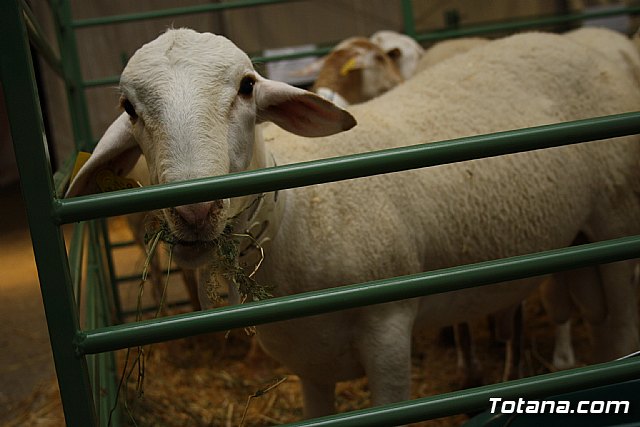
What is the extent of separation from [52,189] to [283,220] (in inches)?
31.0

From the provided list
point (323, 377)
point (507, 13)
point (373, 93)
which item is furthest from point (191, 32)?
point (507, 13)

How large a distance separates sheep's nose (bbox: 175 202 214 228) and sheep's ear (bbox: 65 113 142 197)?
1.18 ft

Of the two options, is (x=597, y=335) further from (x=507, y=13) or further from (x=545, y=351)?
(x=507, y=13)

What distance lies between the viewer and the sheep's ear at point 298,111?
5.51 feet

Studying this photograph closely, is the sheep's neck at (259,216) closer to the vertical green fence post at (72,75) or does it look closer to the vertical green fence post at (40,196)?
the vertical green fence post at (40,196)

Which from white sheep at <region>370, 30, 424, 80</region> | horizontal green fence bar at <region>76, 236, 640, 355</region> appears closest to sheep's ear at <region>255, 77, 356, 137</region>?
horizontal green fence bar at <region>76, 236, 640, 355</region>

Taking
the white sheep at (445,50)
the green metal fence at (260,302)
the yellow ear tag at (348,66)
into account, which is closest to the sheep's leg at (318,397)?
the green metal fence at (260,302)

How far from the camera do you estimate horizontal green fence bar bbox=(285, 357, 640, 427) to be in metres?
1.28

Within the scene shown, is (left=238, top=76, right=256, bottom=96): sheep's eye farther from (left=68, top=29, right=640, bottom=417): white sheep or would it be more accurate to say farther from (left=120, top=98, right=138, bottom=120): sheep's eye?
(left=120, top=98, right=138, bottom=120): sheep's eye

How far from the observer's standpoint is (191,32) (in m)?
1.66

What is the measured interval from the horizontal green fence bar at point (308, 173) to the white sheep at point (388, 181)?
0.19m

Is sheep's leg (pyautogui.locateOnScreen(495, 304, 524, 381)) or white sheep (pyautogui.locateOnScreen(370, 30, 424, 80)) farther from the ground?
white sheep (pyautogui.locateOnScreen(370, 30, 424, 80))

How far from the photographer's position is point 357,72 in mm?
3891
